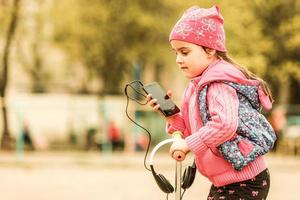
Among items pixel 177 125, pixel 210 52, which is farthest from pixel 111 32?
pixel 210 52

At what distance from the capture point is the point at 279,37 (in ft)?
87.9

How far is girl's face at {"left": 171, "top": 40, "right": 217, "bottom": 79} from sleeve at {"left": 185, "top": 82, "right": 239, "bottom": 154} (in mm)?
136

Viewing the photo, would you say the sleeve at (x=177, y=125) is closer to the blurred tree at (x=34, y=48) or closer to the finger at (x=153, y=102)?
the finger at (x=153, y=102)

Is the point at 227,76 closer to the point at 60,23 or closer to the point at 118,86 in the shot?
the point at 60,23

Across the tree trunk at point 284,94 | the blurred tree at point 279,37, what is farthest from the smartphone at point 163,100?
the tree trunk at point 284,94

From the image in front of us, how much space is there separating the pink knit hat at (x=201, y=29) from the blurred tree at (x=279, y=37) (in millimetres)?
22013

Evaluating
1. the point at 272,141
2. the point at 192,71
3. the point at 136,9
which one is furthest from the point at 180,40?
the point at 136,9

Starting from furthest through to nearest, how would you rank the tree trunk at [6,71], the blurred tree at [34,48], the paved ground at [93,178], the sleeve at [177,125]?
the blurred tree at [34,48]
the tree trunk at [6,71]
the paved ground at [93,178]
the sleeve at [177,125]

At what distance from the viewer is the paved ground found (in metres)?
11.8

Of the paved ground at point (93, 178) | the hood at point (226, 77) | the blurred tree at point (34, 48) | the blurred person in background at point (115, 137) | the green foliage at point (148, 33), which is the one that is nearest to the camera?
the hood at point (226, 77)

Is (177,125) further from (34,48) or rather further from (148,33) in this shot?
(34,48)

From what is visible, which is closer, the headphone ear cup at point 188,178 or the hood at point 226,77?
the hood at point 226,77

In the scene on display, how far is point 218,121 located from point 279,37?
934 inches

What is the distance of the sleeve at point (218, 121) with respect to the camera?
3527 mm
